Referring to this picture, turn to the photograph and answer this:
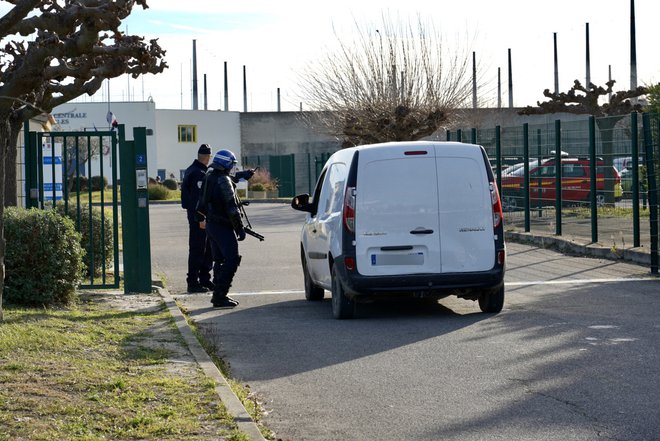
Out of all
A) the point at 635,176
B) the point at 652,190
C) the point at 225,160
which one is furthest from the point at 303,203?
the point at 635,176

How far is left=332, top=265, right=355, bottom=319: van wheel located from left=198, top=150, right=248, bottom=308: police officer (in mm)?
1693

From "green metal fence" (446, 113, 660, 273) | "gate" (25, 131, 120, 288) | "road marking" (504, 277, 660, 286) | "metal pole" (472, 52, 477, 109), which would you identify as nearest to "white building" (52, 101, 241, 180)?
"metal pole" (472, 52, 477, 109)

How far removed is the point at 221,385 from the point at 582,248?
12465 millimetres

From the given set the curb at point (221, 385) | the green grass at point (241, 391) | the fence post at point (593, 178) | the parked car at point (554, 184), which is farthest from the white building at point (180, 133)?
the green grass at point (241, 391)

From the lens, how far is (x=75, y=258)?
1269 centimetres

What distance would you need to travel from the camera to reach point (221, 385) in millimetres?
7992

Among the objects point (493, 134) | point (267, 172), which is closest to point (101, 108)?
point (267, 172)

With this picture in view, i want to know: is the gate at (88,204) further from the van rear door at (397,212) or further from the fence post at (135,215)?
the van rear door at (397,212)

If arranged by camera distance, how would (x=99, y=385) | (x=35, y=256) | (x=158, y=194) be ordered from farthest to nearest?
1. (x=158, y=194)
2. (x=35, y=256)
3. (x=99, y=385)

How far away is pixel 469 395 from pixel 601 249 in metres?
11.2

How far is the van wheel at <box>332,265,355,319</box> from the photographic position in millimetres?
12055

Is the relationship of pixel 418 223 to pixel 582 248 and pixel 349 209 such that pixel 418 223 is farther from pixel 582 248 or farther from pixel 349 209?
pixel 582 248

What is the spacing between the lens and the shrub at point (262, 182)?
186ft

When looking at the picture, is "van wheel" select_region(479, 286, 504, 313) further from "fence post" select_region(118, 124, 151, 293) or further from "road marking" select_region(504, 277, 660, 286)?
"fence post" select_region(118, 124, 151, 293)
